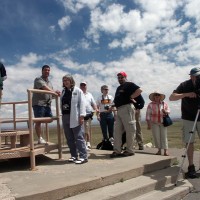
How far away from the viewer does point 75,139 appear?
703cm

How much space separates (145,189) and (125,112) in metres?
2.45

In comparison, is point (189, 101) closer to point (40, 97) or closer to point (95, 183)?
point (95, 183)

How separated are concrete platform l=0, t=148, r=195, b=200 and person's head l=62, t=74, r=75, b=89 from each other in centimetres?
155

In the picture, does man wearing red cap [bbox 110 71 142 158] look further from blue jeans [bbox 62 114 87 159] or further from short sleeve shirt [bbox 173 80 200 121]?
short sleeve shirt [bbox 173 80 200 121]

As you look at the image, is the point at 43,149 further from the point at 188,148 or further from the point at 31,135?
the point at 188,148

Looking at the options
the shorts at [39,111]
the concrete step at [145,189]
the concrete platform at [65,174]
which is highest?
the shorts at [39,111]

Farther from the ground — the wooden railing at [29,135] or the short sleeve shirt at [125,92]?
the short sleeve shirt at [125,92]

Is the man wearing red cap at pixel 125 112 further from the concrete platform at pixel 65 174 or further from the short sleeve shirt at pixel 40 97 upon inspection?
the short sleeve shirt at pixel 40 97

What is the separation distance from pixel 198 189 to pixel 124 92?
8.75ft

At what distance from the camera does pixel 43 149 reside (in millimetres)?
6883

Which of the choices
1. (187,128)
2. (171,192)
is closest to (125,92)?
(187,128)

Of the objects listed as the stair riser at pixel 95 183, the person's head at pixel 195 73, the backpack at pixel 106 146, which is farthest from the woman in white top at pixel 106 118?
the person's head at pixel 195 73

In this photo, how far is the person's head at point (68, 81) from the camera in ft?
23.1

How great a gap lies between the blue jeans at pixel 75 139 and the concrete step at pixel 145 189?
1.36 m
